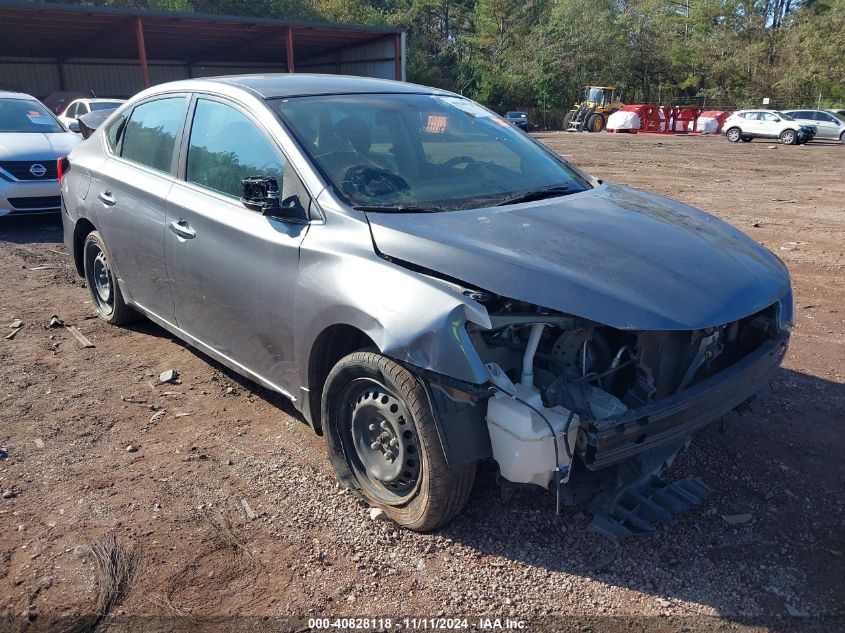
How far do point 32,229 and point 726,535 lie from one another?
9608 millimetres

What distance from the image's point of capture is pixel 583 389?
2793mm

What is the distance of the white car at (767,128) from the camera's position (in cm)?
2902

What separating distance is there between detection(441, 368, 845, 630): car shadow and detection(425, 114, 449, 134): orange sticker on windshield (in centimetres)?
188

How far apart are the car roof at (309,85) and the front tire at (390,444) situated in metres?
1.65

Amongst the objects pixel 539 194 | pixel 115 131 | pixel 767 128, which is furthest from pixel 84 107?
pixel 767 128

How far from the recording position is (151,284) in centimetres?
445

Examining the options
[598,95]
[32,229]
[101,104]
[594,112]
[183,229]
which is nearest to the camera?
[183,229]

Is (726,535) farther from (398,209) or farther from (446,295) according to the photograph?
(398,209)

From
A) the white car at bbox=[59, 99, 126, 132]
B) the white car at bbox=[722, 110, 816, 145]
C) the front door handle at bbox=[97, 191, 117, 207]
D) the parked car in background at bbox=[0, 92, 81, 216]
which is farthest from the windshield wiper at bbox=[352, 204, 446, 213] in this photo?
the white car at bbox=[722, 110, 816, 145]

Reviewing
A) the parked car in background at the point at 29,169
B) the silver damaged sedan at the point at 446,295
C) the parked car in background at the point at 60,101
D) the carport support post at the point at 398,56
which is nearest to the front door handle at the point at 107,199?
the silver damaged sedan at the point at 446,295

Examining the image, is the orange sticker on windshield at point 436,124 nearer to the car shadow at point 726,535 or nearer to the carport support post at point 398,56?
the car shadow at point 726,535

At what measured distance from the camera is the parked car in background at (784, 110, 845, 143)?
29.8 m

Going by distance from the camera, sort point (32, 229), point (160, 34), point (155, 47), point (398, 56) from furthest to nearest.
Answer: point (155, 47) < point (398, 56) < point (160, 34) < point (32, 229)

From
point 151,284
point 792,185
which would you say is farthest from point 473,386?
point 792,185
